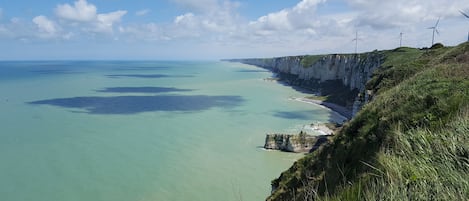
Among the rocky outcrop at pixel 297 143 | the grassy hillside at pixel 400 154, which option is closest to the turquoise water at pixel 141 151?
the rocky outcrop at pixel 297 143

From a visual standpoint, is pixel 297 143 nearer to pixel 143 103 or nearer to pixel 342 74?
pixel 143 103

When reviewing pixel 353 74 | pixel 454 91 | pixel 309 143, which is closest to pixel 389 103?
pixel 454 91

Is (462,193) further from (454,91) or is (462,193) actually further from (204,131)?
(204,131)

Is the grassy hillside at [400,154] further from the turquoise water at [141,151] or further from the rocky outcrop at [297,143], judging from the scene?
the rocky outcrop at [297,143]

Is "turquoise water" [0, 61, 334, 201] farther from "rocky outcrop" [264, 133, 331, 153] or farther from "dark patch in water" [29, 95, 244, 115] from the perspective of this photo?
"rocky outcrop" [264, 133, 331, 153]

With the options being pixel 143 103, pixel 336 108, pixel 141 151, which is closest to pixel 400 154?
pixel 141 151

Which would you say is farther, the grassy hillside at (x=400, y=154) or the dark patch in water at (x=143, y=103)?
the dark patch in water at (x=143, y=103)

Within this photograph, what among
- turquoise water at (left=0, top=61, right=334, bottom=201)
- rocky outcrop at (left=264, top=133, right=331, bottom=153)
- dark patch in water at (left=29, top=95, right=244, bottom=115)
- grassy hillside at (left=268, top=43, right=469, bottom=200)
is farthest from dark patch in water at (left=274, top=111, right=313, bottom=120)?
grassy hillside at (left=268, top=43, right=469, bottom=200)
